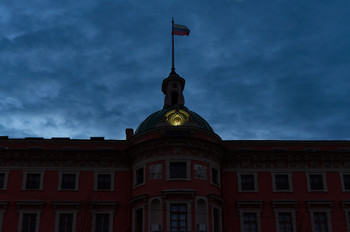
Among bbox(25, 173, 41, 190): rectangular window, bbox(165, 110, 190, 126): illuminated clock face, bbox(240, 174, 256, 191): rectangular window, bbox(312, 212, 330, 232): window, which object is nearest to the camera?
bbox(312, 212, 330, 232): window

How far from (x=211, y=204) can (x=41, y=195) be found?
638 inches

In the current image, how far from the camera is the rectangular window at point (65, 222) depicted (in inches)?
1683

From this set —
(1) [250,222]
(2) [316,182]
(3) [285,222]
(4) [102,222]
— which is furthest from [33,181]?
(2) [316,182]

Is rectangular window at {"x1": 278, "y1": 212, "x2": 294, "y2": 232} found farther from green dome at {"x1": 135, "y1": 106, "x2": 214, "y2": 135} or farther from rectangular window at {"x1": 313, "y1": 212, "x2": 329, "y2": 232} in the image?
green dome at {"x1": 135, "y1": 106, "x2": 214, "y2": 135}

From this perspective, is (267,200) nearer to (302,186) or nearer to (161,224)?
(302,186)

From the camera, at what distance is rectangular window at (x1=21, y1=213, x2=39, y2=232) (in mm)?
42656

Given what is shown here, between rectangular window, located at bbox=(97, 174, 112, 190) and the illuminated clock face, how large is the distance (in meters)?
8.06

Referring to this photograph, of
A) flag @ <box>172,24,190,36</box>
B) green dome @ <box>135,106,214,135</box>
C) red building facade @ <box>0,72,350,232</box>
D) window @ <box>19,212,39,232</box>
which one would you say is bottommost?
window @ <box>19,212,39,232</box>

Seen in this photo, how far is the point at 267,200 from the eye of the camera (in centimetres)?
4459

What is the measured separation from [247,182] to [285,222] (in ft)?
16.9

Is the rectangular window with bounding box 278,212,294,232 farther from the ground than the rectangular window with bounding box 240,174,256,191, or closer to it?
closer to it

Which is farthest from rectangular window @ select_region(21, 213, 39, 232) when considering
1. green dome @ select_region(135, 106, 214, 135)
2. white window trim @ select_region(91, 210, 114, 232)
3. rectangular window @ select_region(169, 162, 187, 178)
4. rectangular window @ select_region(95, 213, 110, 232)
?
rectangular window @ select_region(169, 162, 187, 178)

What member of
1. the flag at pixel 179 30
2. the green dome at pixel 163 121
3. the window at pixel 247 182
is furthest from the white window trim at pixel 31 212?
the flag at pixel 179 30

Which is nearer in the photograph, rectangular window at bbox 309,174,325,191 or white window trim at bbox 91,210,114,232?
white window trim at bbox 91,210,114,232
